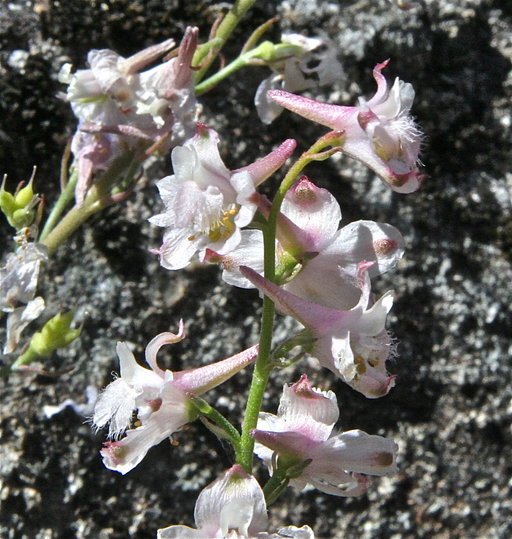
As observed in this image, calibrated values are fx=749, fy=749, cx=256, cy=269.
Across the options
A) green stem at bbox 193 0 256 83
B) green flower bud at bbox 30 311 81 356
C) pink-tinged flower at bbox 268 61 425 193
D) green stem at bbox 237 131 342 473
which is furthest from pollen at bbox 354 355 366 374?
green stem at bbox 193 0 256 83

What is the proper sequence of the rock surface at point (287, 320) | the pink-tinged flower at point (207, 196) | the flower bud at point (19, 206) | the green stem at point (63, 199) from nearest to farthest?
the pink-tinged flower at point (207, 196) → the flower bud at point (19, 206) → the green stem at point (63, 199) → the rock surface at point (287, 320)

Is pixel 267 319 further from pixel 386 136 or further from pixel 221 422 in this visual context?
pixel 386 136

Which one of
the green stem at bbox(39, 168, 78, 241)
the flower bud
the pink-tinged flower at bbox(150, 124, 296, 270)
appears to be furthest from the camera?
the green stem at bbox(39, 168, 78, 241)

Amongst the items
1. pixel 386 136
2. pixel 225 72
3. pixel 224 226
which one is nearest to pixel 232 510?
pixel 224 226

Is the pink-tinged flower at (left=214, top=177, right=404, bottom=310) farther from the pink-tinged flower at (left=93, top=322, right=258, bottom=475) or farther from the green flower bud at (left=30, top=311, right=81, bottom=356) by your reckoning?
the green flower bud at (left=30, top=311, right=81, bottom=356)

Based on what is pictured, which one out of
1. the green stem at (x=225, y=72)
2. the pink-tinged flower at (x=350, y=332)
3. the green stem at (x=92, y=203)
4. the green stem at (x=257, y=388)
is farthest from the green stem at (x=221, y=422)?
the green stem at (x=225, y=72)

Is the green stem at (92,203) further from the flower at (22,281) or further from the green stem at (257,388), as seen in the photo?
the green stem at (257,388)
